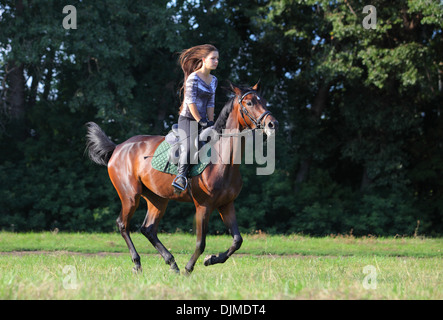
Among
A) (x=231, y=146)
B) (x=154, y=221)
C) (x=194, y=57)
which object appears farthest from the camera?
(x=154, y=221)

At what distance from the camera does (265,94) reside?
880 inches

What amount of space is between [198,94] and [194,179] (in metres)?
1.19

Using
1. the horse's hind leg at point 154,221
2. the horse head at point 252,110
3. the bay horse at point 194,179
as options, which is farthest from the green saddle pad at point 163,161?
the horse head at point 252,110

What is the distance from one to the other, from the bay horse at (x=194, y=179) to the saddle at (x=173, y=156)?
0.32 feet

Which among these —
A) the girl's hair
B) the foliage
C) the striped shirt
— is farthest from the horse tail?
the foliage

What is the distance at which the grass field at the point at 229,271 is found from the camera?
493 cm

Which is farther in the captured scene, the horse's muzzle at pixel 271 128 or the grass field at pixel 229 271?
the horse's muzzle at pixel 271 128

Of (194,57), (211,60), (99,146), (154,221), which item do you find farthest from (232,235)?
(99,146)

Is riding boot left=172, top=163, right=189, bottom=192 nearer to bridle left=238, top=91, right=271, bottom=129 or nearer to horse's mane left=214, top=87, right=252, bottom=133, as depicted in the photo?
horse's mane left=214, top=87, right=252, bottom=133

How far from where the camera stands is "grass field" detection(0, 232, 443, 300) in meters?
4.93

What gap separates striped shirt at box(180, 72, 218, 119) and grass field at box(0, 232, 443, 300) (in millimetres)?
2279

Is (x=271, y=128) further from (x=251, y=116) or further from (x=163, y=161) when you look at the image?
(x=163, y=161)

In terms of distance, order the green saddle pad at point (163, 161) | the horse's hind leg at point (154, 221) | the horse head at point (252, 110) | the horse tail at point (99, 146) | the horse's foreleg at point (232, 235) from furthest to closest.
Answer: the horse tail at point (99, 146)
the horse's hind leg at point (154, 221)
the green saddle pad at point (163, 161)
the horse's foreleg at point (232, 235)
the horse head at point (252, 110)

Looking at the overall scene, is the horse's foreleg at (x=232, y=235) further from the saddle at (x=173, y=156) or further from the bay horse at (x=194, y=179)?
the saddle at (x=173, y=156)
